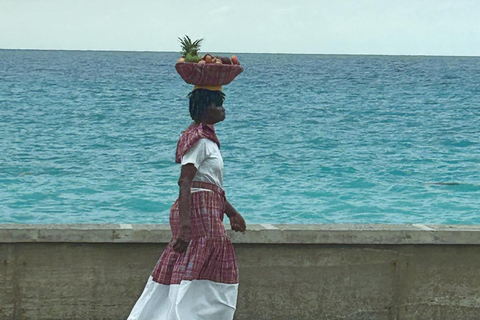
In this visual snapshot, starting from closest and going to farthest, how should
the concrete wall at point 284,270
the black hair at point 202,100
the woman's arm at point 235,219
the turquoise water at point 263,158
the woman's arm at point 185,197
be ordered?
the woman's arm at point 185,197 < the black hair at point 202,100 < the woman's arm at point 235,219 < the concrete wall at point 284,270 < the turquoise water at point 263,158

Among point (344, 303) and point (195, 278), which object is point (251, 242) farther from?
point (195, 278)

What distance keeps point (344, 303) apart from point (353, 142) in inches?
1266

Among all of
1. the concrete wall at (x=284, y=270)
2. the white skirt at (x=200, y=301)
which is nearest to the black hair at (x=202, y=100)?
the white skirt at (x=200, y=301)

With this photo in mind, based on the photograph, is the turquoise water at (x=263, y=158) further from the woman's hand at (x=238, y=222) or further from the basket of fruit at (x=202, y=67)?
the basket of fruit at (x=202, y=67)

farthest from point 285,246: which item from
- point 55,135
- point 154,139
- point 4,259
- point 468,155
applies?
point 55,135

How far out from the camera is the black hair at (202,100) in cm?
477

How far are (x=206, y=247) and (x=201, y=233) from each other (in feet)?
0.26

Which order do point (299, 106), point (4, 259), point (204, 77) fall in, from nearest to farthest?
point (204, 77) → point (4, 259) → point (299, 106)

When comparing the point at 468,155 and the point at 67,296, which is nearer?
the point at 67,296

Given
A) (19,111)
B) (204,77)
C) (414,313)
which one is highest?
(204,77)

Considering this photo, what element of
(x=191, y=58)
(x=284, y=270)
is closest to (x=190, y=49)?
(x=191, y=58)

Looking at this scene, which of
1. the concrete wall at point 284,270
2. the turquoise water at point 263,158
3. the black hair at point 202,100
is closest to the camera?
the black hair at point 202,100

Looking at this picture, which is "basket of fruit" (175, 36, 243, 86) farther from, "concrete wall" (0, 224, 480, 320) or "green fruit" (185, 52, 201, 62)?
"concrete wall" (0, 224, 480, 320)

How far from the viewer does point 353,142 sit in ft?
124
